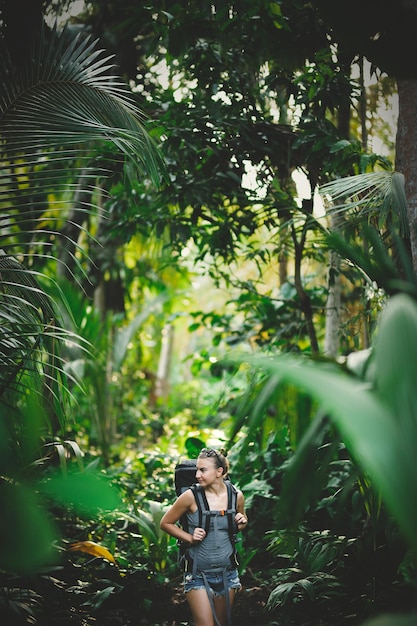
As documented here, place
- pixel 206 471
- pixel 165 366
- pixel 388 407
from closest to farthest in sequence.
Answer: pixel 388 407, pixel 206 471, pixel 165 366

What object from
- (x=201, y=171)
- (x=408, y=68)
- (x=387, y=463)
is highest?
(x=408, y=68)

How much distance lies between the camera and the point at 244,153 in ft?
12.6

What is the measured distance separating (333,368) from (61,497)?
811 millimetres

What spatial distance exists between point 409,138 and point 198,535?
7.23 ft

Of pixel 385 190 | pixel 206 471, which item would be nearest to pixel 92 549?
pixel 206 471

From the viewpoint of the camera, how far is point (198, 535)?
250 cm

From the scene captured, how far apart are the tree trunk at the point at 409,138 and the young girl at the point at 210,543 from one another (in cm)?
155

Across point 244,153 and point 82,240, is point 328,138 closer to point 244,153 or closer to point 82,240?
point 244,153

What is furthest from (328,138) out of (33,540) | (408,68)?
(33,540)

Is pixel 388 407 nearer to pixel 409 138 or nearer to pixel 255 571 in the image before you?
pixel 409 138

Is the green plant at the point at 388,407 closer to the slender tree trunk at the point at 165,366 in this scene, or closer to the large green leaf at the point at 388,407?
the large green leaf at the point at 388,407

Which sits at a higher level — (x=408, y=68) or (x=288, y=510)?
(x=408, y=68)

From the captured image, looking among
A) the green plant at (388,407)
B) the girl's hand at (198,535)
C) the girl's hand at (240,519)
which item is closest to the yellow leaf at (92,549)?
the girl's hand at (198,535)

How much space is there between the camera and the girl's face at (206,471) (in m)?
2.59
